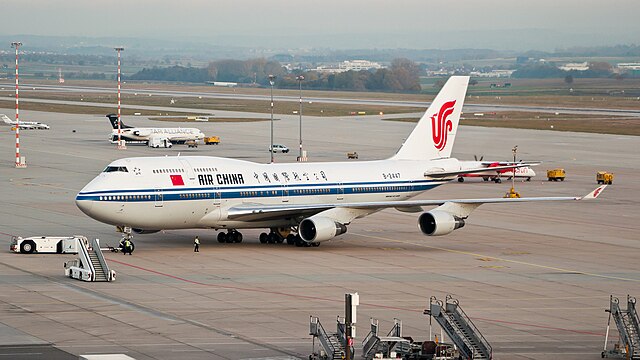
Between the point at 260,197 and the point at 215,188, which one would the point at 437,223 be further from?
the point at 215,188

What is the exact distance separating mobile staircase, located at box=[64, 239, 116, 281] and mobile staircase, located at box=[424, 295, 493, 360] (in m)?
17.5

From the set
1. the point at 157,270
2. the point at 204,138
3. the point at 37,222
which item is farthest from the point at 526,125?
the point at 157,270

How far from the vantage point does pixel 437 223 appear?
55.0 meters

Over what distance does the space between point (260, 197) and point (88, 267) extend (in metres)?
12.2

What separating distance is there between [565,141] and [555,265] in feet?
287

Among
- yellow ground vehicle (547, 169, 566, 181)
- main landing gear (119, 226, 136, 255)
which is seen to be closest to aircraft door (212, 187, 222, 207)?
main landing gear (119, 226, 136, 255)

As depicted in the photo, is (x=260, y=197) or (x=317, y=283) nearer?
(x=317, y=283)

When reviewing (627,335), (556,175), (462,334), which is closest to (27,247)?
(462,334)

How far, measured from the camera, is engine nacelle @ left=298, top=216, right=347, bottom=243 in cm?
5481

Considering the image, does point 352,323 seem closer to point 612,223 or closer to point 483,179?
point 612,223

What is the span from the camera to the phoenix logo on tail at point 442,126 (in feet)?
213

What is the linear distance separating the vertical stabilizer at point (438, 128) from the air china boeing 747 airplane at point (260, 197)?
1815 mm

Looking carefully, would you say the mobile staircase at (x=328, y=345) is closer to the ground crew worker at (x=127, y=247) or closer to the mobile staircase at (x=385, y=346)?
the mobile staircase at (x=385, y=346)

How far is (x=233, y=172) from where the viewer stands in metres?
56.5
